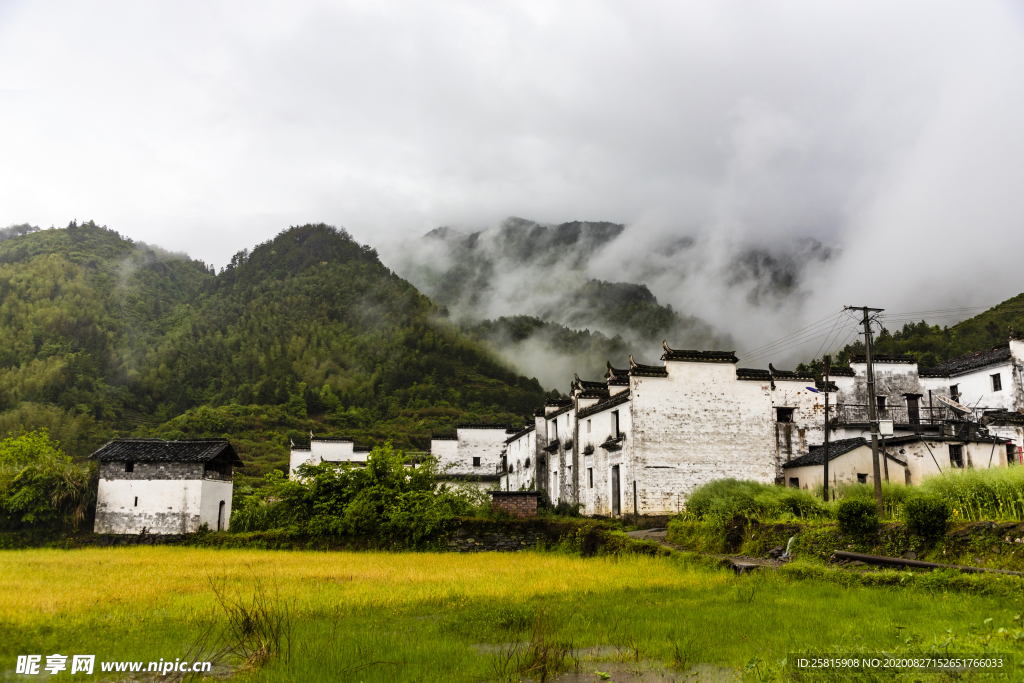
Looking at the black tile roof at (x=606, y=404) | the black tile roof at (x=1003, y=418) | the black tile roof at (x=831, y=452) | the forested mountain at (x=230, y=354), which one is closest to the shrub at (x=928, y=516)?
the black tile roof at (x=831, y=452)

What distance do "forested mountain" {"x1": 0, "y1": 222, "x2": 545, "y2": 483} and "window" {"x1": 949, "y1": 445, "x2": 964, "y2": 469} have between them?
4764cm

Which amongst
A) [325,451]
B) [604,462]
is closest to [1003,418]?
[604,462]

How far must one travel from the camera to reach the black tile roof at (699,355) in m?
29.8

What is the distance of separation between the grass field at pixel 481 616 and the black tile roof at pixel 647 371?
43.8ft

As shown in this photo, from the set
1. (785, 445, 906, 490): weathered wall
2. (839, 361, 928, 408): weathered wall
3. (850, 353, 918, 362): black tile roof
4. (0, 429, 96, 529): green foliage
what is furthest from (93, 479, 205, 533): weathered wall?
(850, 353, 918, 362): black tile roof

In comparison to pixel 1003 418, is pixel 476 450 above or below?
below

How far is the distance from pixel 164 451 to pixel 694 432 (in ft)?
78.4

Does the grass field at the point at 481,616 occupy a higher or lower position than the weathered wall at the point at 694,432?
lower

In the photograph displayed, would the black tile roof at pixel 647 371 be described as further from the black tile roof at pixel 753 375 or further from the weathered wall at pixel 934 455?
the weathered wall at pixel 934 455

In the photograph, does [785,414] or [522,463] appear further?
[522,463]

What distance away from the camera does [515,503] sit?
84.5ft

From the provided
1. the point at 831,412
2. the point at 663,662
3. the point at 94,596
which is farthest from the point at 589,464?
the point at 663,662

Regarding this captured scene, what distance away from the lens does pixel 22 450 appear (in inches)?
1287

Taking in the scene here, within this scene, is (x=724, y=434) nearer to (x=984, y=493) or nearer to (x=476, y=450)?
(x=984, y=493)
